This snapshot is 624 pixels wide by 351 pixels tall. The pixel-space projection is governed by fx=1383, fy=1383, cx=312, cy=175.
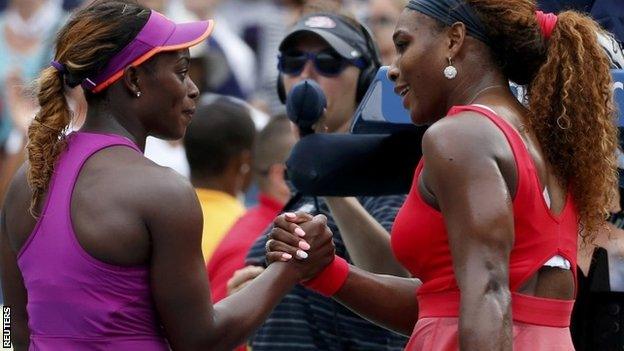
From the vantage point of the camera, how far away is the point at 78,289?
11.8 ft

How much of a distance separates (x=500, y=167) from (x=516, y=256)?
0.25 meters

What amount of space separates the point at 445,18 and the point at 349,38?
1.47m

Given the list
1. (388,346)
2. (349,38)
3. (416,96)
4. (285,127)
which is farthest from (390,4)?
(416,96)

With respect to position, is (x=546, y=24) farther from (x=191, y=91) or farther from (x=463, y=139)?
(x=191, y=91)

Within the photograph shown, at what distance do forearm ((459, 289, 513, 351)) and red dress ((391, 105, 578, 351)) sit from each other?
0.16m

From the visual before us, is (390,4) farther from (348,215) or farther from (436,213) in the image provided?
(436,213)

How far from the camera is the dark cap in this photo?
514cm

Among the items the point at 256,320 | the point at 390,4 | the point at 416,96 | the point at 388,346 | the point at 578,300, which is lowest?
the point at 390,4

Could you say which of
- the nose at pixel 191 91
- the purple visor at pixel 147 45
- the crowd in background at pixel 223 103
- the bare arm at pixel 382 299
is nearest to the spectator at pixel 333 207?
the bare arm at pixel 382 299

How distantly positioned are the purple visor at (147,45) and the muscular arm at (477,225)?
2.58 ft

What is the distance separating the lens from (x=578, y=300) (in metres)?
4.59

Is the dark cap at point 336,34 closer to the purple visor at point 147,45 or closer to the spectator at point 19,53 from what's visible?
the purple visor at point 147,45

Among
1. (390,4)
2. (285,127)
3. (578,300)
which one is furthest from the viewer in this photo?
(390,4)

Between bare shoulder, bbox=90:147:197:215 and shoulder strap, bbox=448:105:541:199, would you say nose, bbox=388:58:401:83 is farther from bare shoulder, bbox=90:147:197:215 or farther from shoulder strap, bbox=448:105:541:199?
bare shoulder, bbox=90:147:197:215
